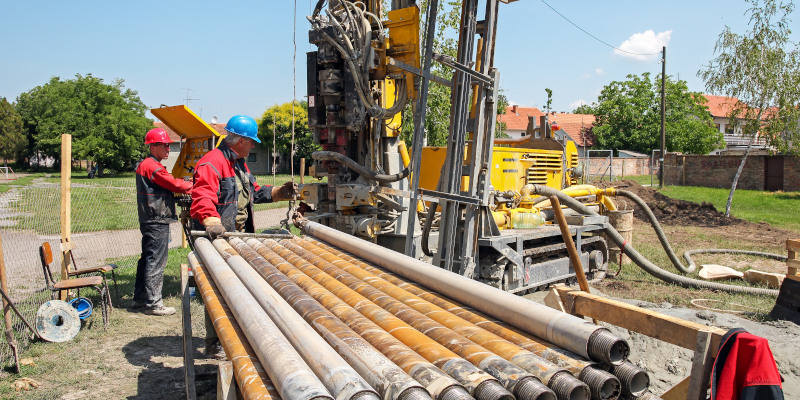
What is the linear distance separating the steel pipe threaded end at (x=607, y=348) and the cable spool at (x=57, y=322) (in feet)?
17.5

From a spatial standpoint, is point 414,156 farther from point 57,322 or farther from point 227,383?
point 57,322

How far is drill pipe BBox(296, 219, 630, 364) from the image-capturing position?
2.18 metres

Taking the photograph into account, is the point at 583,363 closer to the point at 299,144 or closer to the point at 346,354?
the point at 346,354

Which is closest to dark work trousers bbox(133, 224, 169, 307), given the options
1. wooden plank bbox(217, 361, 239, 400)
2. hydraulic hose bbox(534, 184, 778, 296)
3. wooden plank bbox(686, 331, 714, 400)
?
wooden plank bbox(217, 361, 239, 400)

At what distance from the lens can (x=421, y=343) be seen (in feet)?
7.79

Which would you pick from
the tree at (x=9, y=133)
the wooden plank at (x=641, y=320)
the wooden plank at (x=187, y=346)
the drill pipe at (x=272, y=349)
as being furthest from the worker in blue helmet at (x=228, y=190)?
the tree at (x=9, y=133)

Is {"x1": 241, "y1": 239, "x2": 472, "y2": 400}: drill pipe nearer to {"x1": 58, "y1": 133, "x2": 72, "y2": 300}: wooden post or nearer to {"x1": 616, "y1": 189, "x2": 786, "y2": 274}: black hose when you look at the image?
{"x1": 58, "y1": 133, "x2": 72, "y2": 300}: wooden post

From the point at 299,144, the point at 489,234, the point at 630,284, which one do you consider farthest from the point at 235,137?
the point at 299,144

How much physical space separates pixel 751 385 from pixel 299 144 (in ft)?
143

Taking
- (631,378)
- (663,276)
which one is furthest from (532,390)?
(663,276)

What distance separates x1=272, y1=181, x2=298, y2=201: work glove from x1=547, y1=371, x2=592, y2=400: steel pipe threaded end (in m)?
4.31

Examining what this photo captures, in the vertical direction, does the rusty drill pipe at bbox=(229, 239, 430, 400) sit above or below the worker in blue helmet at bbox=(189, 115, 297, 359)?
below

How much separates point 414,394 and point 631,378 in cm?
91

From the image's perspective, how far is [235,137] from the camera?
553 cm
